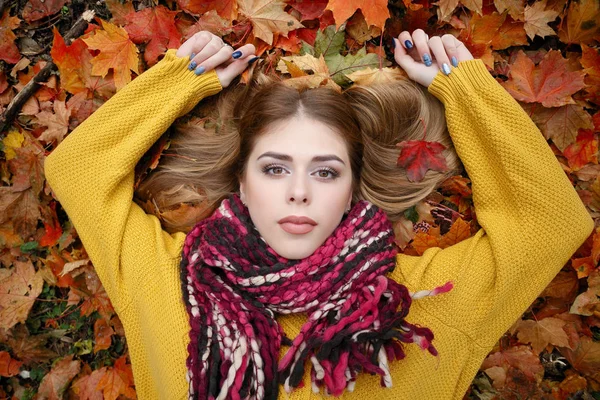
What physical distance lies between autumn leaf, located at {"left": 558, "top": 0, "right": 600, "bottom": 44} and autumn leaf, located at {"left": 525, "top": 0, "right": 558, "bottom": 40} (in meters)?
0.09

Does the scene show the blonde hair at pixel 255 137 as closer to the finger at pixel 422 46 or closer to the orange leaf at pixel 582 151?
the finger at pixel 422 46

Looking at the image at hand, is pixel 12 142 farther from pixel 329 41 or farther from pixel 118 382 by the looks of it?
pixel 329 41

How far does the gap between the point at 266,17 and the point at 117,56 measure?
0.89 metres

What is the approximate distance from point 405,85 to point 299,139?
0.75 meters

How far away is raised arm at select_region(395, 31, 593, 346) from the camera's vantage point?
2.41 metres

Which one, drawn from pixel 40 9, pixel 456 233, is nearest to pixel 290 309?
pixel 456 233

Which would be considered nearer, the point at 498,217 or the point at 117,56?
the point at 498,217

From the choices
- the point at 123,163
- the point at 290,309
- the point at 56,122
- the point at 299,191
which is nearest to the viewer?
the point at 299,191

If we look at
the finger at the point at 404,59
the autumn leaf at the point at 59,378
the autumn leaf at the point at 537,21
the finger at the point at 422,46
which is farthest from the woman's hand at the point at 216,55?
the autumn leaf at the point at 59,378

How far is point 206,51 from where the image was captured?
2.71m

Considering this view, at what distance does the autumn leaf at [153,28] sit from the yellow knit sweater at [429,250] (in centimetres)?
24

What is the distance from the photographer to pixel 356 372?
2.24m

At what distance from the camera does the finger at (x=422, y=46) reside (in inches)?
103

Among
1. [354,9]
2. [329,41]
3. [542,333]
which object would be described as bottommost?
[542,333]
